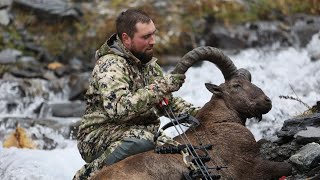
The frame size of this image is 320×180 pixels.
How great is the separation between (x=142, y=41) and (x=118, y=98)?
0.82 metres

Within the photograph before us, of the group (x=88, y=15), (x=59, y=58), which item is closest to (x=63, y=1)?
(x=88, y=15)

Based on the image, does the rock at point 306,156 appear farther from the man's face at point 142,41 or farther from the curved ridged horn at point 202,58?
the man's face at point 142,41

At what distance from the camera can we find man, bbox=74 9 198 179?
7.11m

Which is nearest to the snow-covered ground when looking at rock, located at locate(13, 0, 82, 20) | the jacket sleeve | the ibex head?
the ibex head

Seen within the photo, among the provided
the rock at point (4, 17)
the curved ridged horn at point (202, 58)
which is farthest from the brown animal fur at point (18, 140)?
the rock at point (4, 17)

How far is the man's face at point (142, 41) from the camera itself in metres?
7.50

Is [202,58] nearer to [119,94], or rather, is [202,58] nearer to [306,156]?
[119,94]

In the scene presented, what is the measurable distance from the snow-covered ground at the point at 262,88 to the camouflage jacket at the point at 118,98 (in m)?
3.24

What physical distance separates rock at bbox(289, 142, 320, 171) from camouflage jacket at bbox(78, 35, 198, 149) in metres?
1.66

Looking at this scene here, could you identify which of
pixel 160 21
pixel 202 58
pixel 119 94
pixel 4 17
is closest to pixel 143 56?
pixel 119 94

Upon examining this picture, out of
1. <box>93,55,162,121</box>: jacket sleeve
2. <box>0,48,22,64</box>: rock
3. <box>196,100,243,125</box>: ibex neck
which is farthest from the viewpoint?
<box>0,48,22,64</box>: rock

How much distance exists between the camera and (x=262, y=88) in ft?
52.8

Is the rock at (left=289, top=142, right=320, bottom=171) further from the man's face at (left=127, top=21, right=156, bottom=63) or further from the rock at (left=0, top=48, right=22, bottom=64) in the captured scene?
the rock at (left=0, top=48, right=22, bottom=64)

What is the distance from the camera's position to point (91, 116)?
299 inches
